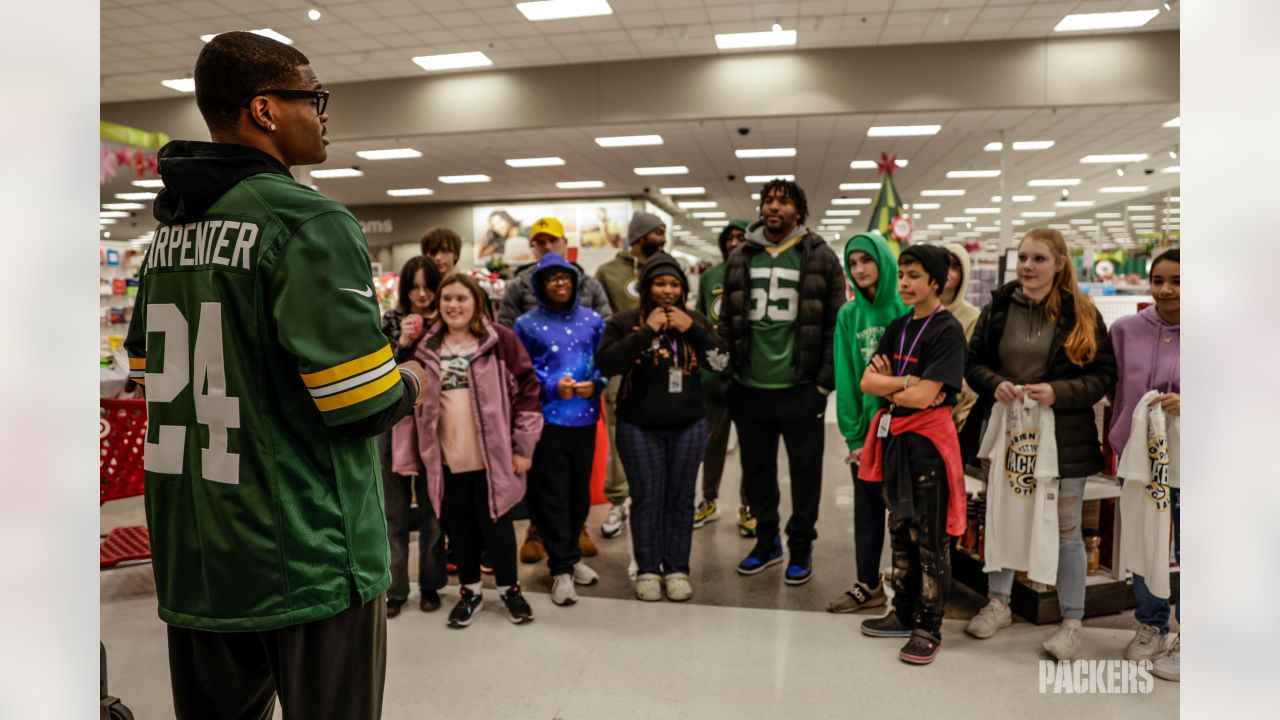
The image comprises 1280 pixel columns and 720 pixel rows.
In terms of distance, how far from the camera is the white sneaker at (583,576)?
11.7 ft

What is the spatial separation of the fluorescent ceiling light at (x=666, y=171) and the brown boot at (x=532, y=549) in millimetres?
10192

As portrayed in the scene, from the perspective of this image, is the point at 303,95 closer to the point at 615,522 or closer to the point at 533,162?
the point at 615,522

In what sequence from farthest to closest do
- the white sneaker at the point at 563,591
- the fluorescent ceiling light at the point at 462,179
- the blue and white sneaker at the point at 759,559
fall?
the fluorescent ceiling light at the point at 462,179, the blue and white sneaker at the point at 759,559, the white sneaker at the point at 563,591

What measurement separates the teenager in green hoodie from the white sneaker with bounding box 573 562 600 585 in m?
1.06

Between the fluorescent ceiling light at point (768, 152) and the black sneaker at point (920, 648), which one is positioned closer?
the black sneaker at point (920, 648)

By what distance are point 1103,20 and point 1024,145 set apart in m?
3.84

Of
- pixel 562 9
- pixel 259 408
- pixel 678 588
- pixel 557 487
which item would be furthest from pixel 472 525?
pixel 562 9

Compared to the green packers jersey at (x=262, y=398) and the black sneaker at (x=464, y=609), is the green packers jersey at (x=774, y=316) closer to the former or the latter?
the black sneaker at (x=464, y=609)

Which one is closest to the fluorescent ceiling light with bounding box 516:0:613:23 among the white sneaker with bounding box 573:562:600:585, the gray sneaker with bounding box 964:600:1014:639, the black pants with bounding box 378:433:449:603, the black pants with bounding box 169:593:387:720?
the black pants with bounding box 378:433:449:603

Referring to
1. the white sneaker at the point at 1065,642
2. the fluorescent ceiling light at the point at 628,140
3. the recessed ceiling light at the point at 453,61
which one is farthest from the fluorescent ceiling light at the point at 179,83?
the white sneaker at the point at 1065,642

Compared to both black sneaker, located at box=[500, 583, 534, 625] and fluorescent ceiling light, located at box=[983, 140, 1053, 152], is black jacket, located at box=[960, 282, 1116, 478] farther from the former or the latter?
fluorescent ceiling light, located at box=[983, 140, 1053, 152]

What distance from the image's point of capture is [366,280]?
4.18 ft

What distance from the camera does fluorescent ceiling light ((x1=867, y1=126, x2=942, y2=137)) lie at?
33.8 ft
